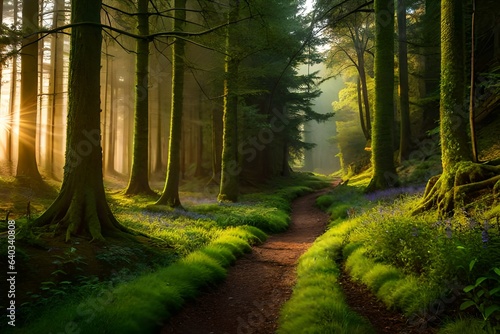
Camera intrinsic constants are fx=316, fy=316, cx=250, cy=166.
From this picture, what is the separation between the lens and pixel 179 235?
9.09 metres

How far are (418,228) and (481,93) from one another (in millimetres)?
13611

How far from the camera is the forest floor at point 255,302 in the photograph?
15.6 ft

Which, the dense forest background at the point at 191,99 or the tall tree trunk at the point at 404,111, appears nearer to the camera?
the tall tree trunk at the point at 404,111

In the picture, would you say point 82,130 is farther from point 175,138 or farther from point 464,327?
point 464,327

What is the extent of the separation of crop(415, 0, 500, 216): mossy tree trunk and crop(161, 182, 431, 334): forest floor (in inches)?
123

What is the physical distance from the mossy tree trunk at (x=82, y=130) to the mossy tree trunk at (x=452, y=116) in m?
7.63

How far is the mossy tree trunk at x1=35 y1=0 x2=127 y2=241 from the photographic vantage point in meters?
6.91

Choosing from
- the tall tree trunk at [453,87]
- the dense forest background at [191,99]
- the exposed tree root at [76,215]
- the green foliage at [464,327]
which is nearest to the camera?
the green foliage at [464,327]

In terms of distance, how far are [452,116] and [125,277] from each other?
7.96 meters

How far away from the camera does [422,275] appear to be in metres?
4.63

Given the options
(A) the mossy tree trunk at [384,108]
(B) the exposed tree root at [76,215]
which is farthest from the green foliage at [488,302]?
(A) the mossy tree trunk at [384,108]

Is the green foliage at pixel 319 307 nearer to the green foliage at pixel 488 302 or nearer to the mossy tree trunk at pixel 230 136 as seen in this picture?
the green foliage at pixel 488 302

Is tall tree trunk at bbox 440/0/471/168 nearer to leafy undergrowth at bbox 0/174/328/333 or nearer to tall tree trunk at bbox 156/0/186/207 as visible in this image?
leafy undergrowth at bbox 0/174/328/333

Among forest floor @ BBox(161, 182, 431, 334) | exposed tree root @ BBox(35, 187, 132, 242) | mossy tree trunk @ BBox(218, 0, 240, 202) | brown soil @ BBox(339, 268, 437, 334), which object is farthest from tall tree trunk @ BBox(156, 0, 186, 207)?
brown soil @ BBox(339, 268, 437, 334)
